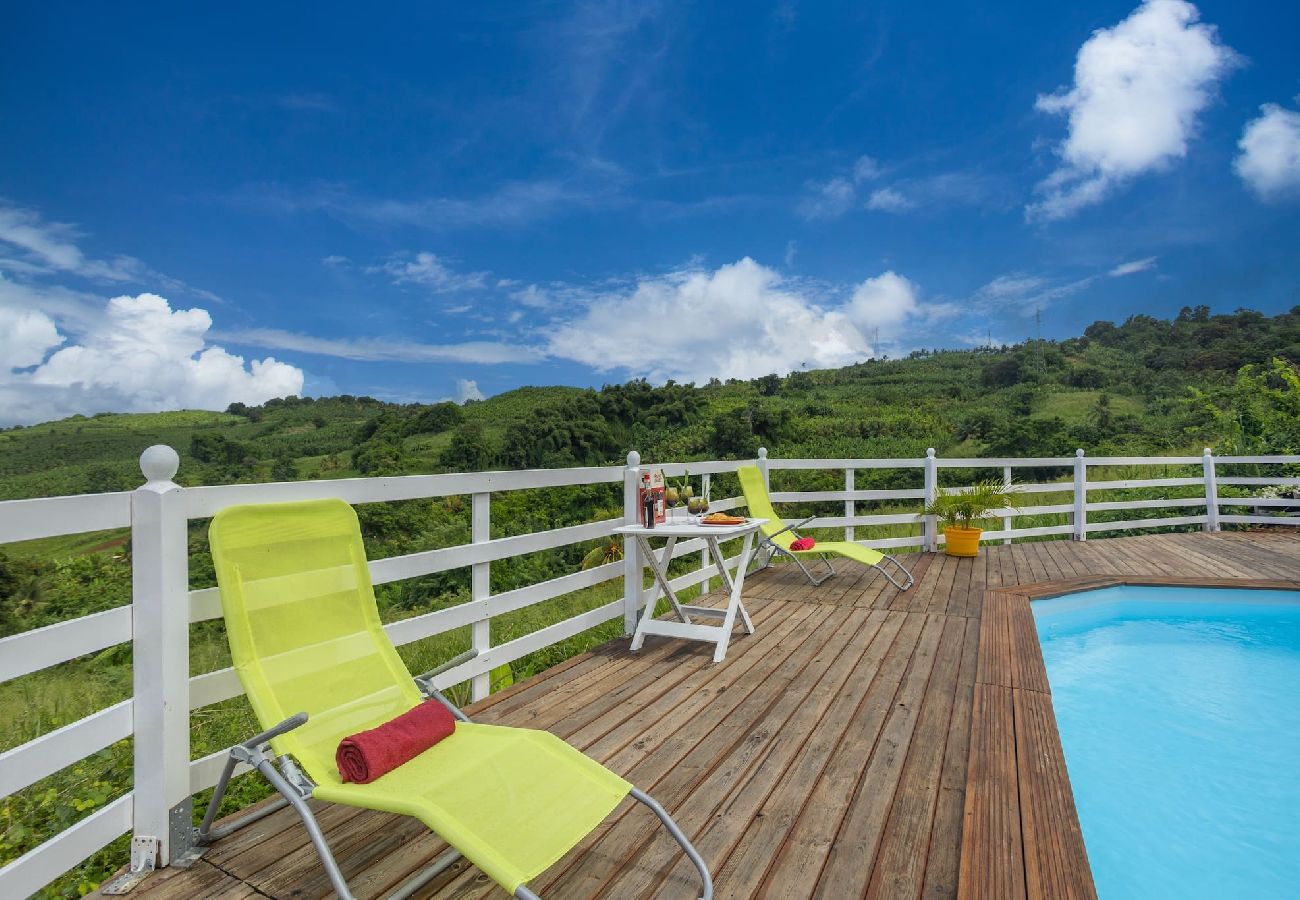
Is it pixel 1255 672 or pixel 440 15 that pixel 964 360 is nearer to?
pixel 440 15

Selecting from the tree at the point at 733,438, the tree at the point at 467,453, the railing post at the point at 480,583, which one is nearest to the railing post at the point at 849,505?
the railing post at the point at 480,583

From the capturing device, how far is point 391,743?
1803mm

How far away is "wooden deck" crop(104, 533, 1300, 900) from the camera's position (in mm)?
1801

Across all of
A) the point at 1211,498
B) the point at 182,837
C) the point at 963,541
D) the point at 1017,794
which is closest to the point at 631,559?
the point at 1017,794

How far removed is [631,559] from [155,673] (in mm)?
2692

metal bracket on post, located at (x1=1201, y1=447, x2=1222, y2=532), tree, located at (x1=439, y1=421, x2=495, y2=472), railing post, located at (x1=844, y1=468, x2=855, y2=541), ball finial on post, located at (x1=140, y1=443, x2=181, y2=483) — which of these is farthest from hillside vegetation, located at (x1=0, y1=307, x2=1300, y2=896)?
metal bracket on post, located at (x1=1201, y1=447, x2=1222, y2=532)

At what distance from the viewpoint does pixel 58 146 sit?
4750cm

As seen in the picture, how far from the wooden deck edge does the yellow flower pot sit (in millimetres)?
3302

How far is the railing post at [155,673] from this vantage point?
1.87m

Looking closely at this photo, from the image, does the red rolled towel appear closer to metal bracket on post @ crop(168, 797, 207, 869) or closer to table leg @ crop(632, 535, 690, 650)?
metal bracket on post @ crop(168, 797, 207, 869)

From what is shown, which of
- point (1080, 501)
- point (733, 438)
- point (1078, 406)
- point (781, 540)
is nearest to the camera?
point (781, 540)

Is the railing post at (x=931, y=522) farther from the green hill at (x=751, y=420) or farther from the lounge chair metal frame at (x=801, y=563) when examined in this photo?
the green hill at (x=751, y=420)

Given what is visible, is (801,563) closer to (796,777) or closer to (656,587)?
(656,587)

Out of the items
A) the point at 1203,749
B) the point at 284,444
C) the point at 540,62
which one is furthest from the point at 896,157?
the point at 1203,749
